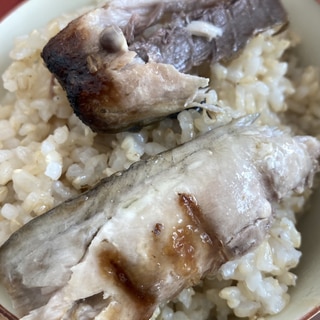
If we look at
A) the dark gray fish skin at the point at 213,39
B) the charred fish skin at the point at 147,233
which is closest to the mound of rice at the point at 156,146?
the dark gray fish skin at the point at 213,39

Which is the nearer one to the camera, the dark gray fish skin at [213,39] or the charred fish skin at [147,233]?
the charred fish skin at [147,233]

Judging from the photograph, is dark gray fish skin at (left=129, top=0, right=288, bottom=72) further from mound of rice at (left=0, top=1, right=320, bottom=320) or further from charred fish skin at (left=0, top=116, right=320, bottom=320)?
charred fish skin at (left=0, top=116, right=320, bottom=320)

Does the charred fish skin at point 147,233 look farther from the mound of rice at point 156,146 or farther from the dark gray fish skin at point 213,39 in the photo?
the dark gray fish skin at point 213,39

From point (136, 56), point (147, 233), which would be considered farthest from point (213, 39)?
point (147, 233)

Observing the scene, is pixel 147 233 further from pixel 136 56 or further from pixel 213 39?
pixel 213 39

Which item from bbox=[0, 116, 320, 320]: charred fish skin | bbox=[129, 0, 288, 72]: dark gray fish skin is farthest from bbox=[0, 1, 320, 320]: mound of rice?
bbox=[0, 116, 320, 320]: charred fish skin

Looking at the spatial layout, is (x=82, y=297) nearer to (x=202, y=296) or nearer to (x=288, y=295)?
(x=202, y=296)
